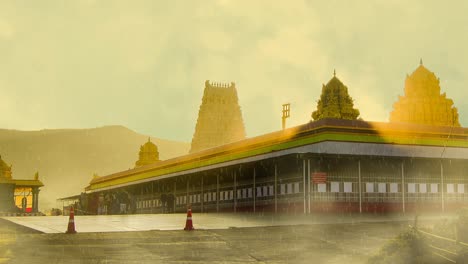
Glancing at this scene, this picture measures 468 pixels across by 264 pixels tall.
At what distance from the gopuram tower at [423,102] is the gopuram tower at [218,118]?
38.1 meters

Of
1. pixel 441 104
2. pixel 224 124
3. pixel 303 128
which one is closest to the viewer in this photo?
pixel 303 128

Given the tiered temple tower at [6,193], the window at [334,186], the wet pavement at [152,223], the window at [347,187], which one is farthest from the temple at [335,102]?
the wet pavement at [152,223]

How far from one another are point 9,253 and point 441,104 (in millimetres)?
116928

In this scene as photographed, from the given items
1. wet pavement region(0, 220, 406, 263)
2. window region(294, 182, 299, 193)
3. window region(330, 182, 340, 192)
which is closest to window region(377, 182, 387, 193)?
window region(330, 182, 340, 192)

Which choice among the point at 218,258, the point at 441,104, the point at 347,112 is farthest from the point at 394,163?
the point at 441,104

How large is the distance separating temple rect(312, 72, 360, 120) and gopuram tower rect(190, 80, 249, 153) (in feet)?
159

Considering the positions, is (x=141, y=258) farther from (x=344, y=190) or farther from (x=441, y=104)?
(x=441, y=104)

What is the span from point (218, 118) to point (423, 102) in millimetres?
46500

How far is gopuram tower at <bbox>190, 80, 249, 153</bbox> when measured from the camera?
146375mm

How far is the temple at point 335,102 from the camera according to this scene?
94.4m

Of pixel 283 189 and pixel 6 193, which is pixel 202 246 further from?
pixel 6 193

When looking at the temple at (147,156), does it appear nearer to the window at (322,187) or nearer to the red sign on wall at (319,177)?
the window at (322,187)

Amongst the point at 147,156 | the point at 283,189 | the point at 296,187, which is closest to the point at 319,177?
Answer: the point at 296,187

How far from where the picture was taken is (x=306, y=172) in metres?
43.5
